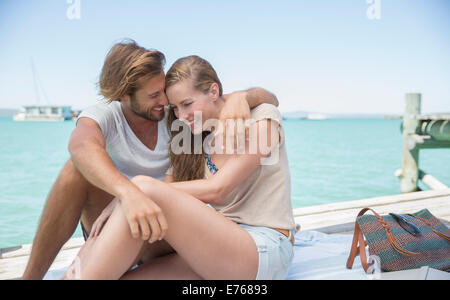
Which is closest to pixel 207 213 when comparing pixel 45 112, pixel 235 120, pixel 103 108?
pixel 235 120

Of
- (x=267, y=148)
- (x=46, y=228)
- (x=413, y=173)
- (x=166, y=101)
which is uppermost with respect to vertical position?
(x=166, y=101)

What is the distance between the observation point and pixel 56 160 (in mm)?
20281

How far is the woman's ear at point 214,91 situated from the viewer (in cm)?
194

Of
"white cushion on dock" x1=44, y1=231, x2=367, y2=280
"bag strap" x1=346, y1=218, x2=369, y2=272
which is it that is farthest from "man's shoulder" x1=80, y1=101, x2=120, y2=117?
"bag strap" x1=346, y1=218, x2=369, y2=272

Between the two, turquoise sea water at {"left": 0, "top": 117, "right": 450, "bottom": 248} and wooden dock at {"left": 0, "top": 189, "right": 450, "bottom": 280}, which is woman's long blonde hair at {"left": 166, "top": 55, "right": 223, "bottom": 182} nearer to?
wooden dock at {"left": 0, "top": 189, "right": 450, "bottom": 280}

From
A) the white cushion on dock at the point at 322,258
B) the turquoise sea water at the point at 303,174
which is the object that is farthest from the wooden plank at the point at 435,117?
the turquoise sea water at the point at 303,174

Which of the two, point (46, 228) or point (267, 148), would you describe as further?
point (46, 228)

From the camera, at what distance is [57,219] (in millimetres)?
1917

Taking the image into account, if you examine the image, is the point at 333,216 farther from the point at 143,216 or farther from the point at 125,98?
the point at 143,216

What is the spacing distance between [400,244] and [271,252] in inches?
33.3
